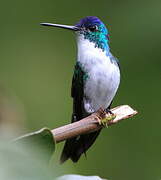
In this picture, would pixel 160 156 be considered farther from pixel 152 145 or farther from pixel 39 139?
pixel 39 139

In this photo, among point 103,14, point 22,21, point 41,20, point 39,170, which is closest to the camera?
point 39,170

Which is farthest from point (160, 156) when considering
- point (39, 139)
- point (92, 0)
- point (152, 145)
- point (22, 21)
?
point (39, 139)

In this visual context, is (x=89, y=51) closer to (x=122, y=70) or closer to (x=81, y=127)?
(x=122, y=70)

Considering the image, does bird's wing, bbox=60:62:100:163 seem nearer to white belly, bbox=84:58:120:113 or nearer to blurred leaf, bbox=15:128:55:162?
white belly, bbox=84:58:120:113

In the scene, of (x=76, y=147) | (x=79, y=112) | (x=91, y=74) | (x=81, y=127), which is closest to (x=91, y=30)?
(x=91, y=74)

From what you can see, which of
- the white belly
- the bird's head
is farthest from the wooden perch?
the bird's head
